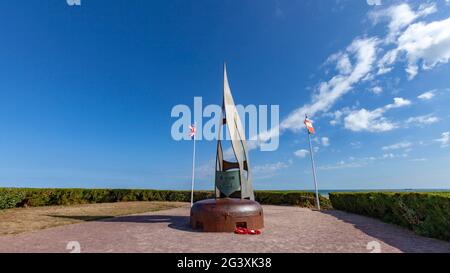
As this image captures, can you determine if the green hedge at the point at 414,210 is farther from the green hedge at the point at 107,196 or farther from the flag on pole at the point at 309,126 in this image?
the green hedge at the point at 107,196

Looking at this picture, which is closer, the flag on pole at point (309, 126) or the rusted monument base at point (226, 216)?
the rusted monument base at point (226, 216)

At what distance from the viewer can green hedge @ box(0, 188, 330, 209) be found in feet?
60.6

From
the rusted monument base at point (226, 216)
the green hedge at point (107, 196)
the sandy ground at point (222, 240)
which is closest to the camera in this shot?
the sandy ground at point (222, 240)

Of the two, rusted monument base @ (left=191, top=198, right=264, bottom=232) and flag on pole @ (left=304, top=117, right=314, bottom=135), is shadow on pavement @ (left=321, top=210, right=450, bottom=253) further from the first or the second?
flag on pole @ (left=304, top=117, right=314, bottom=135)

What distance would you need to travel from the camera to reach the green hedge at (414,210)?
7.93 metres

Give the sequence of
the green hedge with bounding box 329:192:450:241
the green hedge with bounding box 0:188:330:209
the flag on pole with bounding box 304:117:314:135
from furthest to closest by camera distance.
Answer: the green hedge with bounding box 0:188:330:209 < the flag on pole with bounding box 304:117:314:135 < the green hedge with bounding box 329:192:450:241

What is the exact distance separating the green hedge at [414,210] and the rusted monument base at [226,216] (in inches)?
208

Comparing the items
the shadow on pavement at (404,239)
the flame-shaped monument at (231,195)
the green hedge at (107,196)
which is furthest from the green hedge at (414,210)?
the green hedge at (107,196)

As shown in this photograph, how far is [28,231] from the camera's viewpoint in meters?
9.13

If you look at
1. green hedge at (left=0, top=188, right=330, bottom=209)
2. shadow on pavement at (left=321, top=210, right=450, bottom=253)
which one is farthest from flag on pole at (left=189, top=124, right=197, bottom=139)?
shadow on pavement at (left=321, top=210, right=450, bottom=253)

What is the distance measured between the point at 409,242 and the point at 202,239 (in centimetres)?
585

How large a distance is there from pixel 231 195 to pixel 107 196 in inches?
702
